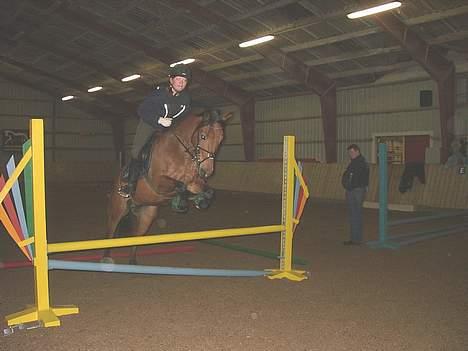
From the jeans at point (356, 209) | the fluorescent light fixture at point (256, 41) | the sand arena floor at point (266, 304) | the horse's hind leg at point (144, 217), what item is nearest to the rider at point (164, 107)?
the horse's hind leg at point (144, 217)

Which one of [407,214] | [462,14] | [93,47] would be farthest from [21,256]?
[93,47]

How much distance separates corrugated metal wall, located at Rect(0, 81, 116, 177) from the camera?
30359mm

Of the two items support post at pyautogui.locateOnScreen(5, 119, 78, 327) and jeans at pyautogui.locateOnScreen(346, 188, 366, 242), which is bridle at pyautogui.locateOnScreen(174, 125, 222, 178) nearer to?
support post at pyautogui.locateOnScreen(5, 119, 78, 327)

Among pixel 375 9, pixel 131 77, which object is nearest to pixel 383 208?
pixel 375 9

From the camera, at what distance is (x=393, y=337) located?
3.93m

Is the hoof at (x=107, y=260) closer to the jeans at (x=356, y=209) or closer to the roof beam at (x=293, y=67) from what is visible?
the jeans at (x=356, y=209)

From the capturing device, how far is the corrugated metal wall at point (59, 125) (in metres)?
30.4

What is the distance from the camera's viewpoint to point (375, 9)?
13.4 meters

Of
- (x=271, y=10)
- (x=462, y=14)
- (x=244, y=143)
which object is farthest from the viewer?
(x=244, y=143)

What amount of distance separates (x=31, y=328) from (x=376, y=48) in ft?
51.4

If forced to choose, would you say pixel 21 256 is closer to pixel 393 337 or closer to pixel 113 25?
pixel 393 337

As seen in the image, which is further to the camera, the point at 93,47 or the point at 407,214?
the point at 93,47

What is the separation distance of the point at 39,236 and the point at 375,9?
40.2ft

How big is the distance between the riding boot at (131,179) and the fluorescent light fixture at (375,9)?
10282 millimetres
